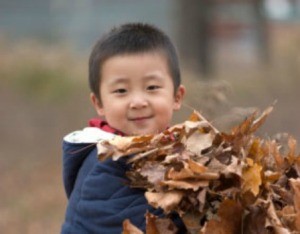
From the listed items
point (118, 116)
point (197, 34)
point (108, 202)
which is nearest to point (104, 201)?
point (108, 202)

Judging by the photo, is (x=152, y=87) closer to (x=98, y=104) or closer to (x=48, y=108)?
(x=98, y=104)

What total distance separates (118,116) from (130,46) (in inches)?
11.2

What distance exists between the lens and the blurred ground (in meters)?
10.3

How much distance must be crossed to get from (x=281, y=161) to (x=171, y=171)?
20.0 inches

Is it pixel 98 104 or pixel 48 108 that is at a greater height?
pixel 98 104

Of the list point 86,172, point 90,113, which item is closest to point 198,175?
point 86,172

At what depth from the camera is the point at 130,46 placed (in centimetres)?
383

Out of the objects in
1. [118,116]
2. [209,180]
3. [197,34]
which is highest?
[118,116]

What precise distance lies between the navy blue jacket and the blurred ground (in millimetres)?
5470

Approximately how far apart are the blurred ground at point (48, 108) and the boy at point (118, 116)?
5249 mm

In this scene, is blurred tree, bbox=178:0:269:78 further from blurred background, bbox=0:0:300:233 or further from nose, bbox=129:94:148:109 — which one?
nose, bbox=129:94:148:109

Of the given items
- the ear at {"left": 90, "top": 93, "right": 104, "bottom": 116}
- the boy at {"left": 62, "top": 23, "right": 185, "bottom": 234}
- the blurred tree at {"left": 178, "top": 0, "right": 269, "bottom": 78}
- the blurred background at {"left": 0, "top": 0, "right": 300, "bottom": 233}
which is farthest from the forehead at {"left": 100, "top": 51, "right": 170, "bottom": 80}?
the blurred tree at {"left": 178, "top": 0, "right": 269, "bottom": 78}

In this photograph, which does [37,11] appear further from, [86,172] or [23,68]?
[86,172]

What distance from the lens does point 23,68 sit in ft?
53.8
